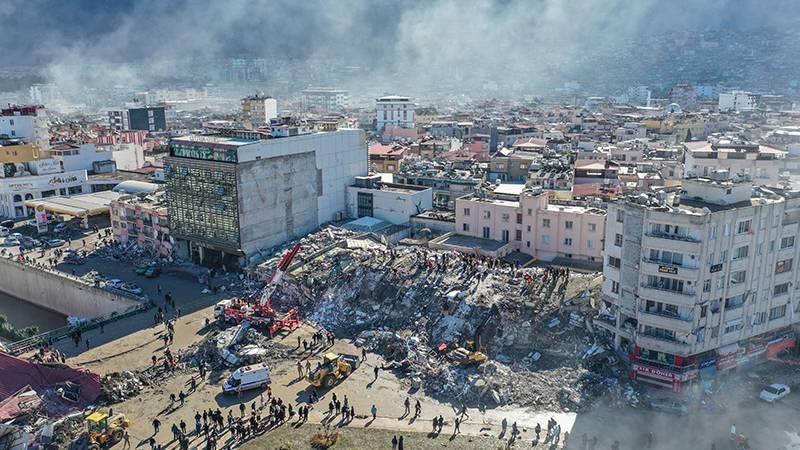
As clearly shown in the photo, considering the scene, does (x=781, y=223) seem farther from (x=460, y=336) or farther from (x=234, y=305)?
(x=234, y=305)

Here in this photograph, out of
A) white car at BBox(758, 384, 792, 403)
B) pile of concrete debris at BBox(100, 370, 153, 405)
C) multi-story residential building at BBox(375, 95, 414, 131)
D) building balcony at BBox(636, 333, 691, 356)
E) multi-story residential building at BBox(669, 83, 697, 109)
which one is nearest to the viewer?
building balcony at BBox(636, 333, 691, 356)

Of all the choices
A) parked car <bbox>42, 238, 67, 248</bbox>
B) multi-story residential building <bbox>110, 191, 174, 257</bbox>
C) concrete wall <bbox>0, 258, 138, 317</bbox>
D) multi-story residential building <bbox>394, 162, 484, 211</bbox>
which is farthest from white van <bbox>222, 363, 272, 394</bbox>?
parked car <bbox>42, 238, 67, 248</bbox>

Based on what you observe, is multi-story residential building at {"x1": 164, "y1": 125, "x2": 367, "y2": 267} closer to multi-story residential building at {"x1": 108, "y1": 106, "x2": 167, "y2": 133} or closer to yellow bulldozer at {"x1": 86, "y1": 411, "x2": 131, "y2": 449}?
yellow bulldozer at {"x1": 86, "y1": 411, "x2": 131, "y2": 449}

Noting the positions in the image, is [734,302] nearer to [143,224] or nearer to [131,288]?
[131,288]

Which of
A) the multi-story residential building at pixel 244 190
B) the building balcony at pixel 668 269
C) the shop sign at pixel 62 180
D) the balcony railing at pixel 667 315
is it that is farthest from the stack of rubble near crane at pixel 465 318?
the shop sign at pixel 62 180

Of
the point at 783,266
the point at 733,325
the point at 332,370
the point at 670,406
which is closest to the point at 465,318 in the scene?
the point at 332,370

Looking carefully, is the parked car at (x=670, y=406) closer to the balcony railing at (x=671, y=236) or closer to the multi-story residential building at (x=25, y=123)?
the balcony railing at (x=671, y=236)
